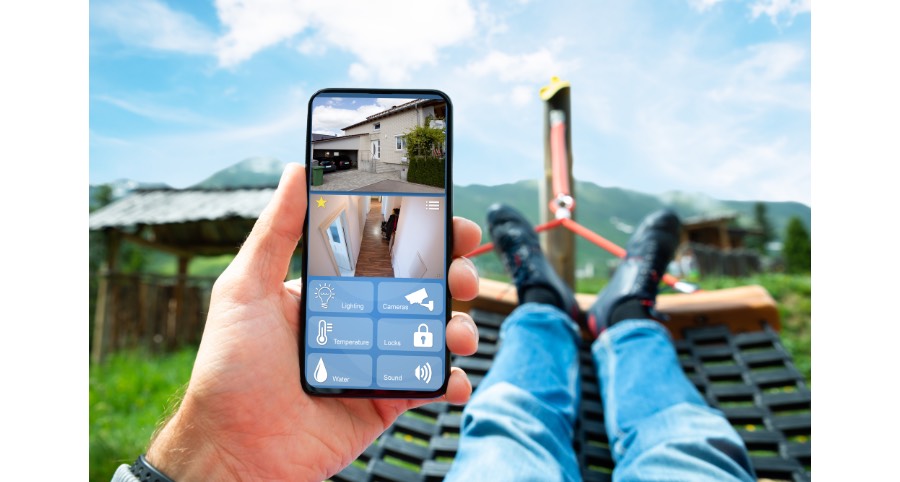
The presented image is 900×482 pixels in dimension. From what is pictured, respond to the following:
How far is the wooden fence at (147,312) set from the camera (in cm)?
404

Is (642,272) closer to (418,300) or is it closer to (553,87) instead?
(553,87)

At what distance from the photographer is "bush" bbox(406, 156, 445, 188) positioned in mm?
583

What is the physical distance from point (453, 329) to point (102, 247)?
954 centimetres

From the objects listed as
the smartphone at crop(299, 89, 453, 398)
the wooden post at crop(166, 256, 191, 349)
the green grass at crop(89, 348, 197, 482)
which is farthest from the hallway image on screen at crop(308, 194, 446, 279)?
the wooden post at crop(166, 256, 191, 349)

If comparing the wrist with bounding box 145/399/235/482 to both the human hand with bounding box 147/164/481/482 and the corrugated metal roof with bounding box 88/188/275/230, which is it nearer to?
the human hand with bounding box 147/164/481/482

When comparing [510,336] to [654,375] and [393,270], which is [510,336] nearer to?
[654,375]

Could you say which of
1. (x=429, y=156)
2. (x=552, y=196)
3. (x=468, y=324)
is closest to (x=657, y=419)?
(x=468, y=324)

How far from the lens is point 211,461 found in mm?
522

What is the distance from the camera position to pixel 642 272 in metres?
1.34

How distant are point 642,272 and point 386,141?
91 cm

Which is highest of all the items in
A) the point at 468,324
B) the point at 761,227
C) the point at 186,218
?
the point at 761,227

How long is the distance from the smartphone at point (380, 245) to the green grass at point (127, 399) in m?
1.46

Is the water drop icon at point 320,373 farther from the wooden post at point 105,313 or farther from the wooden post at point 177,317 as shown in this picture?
the wooden post at point 177,317
